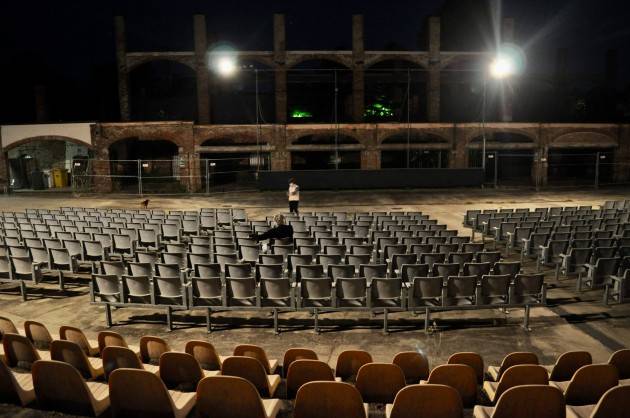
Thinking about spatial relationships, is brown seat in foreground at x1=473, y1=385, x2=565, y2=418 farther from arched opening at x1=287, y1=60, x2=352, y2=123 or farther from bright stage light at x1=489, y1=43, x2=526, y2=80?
arched opening at x1=287, y1=60, x2=352, y2=123

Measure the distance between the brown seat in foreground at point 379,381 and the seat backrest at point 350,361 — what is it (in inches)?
21.4

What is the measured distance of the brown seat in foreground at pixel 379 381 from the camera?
4043 millimetres

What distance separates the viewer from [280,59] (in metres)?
32.7

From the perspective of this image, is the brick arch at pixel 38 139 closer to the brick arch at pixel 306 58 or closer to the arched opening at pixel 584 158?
the brick arch at pixel 306 58

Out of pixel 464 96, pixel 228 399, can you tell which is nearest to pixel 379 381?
pixel 228 399

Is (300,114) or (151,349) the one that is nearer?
(151,349)

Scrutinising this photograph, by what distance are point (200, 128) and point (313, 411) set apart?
94.1 ft

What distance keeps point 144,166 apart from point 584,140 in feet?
101

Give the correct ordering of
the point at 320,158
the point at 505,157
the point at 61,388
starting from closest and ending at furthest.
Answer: the point at 61,388, the point at 320,158, the point at 505,157

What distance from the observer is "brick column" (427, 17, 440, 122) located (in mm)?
33594

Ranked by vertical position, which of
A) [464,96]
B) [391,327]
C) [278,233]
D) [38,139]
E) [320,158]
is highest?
[464,96]

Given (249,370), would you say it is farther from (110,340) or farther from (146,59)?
(146,59)

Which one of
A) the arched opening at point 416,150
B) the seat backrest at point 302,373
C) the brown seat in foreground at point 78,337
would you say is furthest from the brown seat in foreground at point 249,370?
the arched opening at point 416,150

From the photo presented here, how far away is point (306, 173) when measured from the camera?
2938cm
